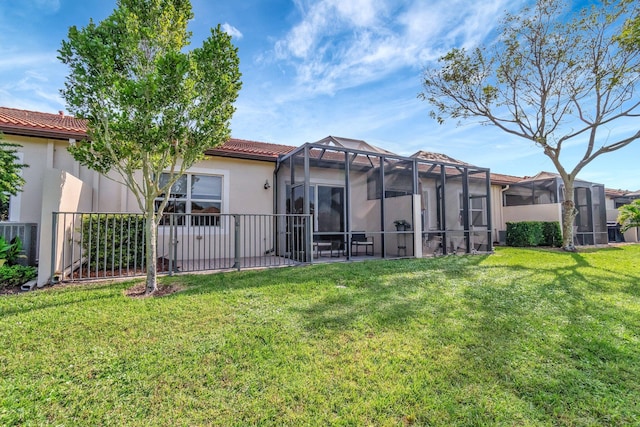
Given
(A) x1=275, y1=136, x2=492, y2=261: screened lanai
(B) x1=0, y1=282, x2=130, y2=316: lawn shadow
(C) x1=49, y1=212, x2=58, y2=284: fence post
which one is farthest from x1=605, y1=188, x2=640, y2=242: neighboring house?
(C) x1=49, y1=212, x2=58, y2=284: fence post

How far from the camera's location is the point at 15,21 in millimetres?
5812

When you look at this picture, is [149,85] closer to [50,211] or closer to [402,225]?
[50,211]

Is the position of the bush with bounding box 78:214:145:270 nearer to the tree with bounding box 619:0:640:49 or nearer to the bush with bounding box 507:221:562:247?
the tree with bounding box 619:0:640:49

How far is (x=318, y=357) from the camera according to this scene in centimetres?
275

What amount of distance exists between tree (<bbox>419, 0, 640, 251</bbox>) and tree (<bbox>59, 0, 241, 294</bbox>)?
9.46 m

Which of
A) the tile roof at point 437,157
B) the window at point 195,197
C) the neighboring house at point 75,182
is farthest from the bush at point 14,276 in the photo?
the tile roof at point 437,157

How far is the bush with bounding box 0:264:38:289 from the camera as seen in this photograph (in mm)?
4883

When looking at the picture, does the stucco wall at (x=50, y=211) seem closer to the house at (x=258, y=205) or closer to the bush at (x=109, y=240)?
the house at (x=258, y=205)

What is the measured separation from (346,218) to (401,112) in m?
5.77

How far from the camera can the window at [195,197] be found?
317 inches

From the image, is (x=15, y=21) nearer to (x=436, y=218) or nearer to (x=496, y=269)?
(x=496, y=269)

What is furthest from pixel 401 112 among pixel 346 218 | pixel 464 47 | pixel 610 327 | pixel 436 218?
pixel 610 327

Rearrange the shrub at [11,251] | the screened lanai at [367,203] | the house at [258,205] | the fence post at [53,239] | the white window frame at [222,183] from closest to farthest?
the fence post at [53,239] → the shrub at [11,251] → the house at [258,205] → the white window frame at [222,183] → the screened lanai at [367,203]

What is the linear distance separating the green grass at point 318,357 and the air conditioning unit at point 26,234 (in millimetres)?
2692
